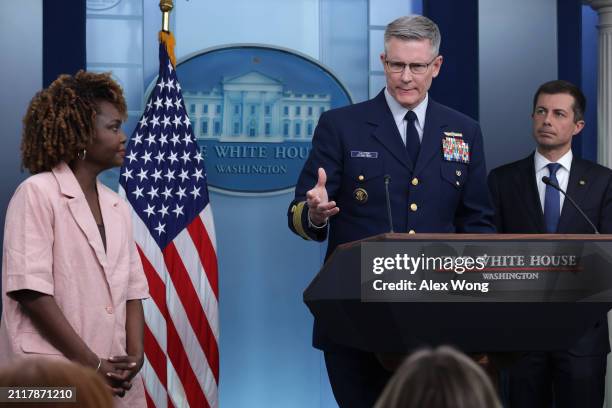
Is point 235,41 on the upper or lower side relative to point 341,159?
upper

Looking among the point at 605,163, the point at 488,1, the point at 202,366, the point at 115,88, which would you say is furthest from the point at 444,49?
the point at 115,88

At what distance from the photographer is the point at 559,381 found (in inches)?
164

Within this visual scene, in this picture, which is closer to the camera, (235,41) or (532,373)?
(532,373)

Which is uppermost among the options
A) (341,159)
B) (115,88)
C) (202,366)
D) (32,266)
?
(115,88)

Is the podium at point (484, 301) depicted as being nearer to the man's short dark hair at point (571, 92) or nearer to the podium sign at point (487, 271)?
the podium sign at point (487, 271)

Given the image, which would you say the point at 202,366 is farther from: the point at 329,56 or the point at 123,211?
the point at 329,56

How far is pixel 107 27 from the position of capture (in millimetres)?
5117

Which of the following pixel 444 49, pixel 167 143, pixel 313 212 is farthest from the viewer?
pixel 444 49

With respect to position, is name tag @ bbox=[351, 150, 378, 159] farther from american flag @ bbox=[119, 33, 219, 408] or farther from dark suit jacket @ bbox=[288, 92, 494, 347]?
american flag @ bbox=[119, 33, 219, 408]

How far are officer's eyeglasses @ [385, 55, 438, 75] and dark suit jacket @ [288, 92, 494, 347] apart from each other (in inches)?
5.8

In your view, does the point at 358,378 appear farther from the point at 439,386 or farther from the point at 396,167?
the point at 439,386

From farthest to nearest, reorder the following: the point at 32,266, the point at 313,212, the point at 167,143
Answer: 1. the point at 167,143
2. the point at 32,266
3. the point at 313,212

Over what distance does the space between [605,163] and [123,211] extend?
2805 mm

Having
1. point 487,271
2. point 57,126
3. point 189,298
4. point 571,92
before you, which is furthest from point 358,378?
point 571,92
